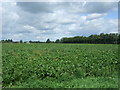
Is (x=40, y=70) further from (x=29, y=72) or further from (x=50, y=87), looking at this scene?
(x=50, y=87)

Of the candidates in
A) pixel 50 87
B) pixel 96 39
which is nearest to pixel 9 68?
pixel 50 87

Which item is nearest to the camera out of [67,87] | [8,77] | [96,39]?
[67,87]

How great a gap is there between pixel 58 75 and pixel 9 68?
2.68 m

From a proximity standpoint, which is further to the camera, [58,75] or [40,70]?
[40,70]

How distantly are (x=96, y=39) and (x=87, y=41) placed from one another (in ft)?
13.2

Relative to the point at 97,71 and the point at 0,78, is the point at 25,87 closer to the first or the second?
the point at 0,78

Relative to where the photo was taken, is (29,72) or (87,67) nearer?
(29,72)

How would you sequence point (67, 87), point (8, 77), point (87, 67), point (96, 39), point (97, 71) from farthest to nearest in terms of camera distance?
point (96, 39), point (87, 67), point (97, 71), point (8, 77), point (67, 87)

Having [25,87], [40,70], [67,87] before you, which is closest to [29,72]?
[40,70]

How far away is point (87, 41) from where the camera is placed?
221 feet

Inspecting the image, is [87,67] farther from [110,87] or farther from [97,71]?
[110,87]

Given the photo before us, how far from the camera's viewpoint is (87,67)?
27.7 ft

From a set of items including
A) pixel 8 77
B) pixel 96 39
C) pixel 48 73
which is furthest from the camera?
pixel 96 39

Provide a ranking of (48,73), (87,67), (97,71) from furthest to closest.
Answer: (87,67) < (97,71) < (48,73)
